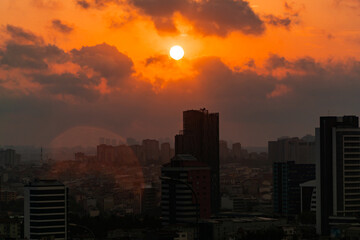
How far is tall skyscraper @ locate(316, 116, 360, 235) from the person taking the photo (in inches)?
2055

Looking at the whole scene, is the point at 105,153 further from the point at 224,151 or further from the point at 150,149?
the point at 224,151

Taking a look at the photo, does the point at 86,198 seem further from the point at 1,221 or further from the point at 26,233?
the point at 26,233

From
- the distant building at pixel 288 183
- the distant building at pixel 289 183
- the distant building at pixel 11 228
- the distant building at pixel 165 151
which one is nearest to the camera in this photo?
the distant building at pixel 11 228

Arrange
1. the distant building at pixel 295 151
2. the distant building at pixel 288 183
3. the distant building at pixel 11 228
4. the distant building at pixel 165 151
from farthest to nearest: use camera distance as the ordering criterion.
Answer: the distant building at pixel 165 151
the distant building at pixel 295 151
the distant building at pixel 288 183
the distant building at pixel 11 228

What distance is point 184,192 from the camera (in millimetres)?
56781

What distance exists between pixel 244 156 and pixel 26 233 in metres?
114

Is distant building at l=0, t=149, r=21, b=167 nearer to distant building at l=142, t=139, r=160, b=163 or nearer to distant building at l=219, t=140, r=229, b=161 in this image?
distant building at l=142, t=139, r=160, b=163

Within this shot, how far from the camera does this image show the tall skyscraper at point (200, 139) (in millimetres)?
88688

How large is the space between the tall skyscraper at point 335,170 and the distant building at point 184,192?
8.94 metres

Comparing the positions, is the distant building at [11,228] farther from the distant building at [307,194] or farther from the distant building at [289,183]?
the distant building at [289,183]

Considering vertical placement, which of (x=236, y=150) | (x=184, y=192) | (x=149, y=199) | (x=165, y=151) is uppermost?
(x=236, y=150)

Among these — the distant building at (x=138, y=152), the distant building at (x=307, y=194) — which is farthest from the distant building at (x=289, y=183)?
the distant building at (x=138, y=152)

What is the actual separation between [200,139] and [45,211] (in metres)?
44.3

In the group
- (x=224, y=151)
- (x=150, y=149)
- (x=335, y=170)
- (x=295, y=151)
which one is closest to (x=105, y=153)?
(x=150, y=149)
